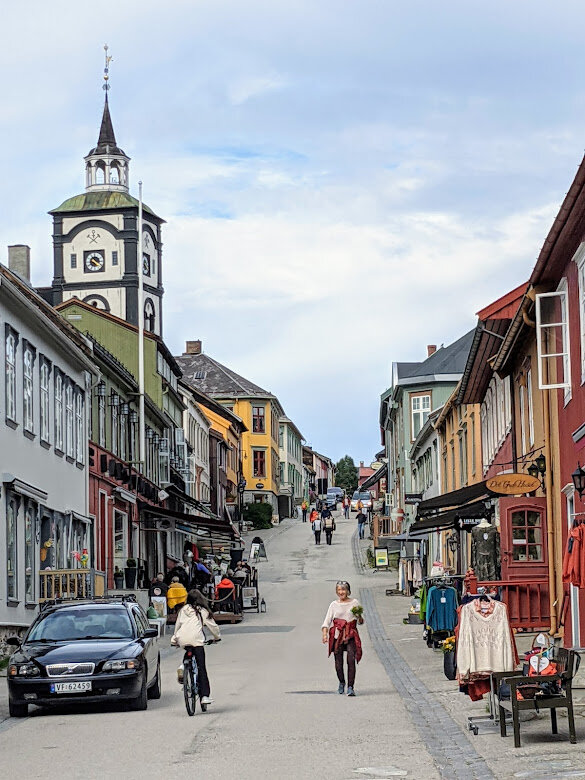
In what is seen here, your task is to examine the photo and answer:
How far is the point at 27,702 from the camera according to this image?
16125mm

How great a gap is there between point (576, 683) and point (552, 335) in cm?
734

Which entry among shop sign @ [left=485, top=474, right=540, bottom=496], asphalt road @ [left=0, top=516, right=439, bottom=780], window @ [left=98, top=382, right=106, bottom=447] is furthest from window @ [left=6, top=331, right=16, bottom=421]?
window @ [left=98, top=382, right=106, bottom=447]

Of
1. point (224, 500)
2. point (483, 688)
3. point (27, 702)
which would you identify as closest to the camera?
point (483, 688)

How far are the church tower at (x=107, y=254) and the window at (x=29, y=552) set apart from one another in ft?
219

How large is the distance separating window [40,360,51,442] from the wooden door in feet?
37.9

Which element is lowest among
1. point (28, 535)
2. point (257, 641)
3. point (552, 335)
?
point (257, 641)

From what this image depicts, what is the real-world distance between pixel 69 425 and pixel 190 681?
20240 mm

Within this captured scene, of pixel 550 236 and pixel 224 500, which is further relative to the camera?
pixel 224 500

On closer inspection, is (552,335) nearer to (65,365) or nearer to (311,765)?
(311,765)

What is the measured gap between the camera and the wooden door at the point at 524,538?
24.4 meters

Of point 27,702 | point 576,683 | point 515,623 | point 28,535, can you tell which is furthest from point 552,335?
point 28,535

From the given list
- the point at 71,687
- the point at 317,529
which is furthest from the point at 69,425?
the point at 317,529

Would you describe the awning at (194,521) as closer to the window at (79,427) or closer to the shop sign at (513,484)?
the window at (79,427)

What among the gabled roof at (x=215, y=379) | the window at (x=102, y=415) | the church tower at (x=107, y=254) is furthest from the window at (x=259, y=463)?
the window at (x=102, y=415)
